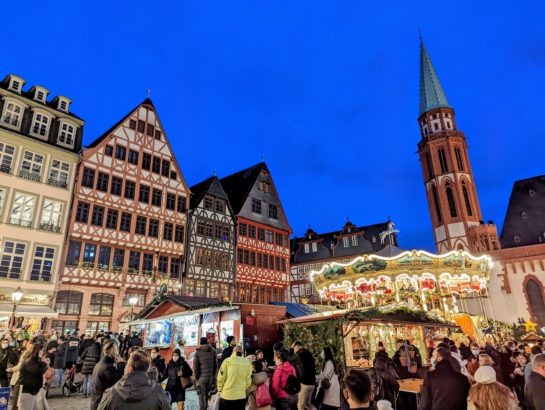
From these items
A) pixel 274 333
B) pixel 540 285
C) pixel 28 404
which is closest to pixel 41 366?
pixel 28 404

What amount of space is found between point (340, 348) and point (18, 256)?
59.4 feet

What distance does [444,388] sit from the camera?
4.23 metres

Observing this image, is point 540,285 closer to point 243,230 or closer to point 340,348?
point 243,230

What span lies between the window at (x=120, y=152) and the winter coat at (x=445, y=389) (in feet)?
80.3

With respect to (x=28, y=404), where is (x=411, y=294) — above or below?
above

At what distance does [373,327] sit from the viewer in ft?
48.3

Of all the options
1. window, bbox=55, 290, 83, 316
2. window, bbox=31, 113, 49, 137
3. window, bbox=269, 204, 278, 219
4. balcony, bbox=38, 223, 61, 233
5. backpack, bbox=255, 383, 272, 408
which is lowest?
backpack, bbox=255, 383, 272, 408

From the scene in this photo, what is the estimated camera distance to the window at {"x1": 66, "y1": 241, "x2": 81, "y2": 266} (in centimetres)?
2180

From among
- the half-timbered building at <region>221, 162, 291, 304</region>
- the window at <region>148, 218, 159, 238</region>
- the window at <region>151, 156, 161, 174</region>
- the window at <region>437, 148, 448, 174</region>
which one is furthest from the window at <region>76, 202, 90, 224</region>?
the window at <region>437, 148, 448, 174</region>

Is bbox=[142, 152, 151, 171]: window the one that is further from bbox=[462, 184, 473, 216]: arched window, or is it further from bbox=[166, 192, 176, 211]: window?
bbox=[462, 184, 473, 216]: arched window

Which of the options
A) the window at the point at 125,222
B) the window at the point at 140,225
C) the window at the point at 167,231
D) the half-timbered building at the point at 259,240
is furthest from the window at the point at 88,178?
the half-timbered building at the point at 259,240

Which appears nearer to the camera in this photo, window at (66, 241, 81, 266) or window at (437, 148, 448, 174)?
window at (66, 241, 81, 266)

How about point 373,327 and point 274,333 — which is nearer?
point 373,327

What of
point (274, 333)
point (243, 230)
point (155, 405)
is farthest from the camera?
point (243, 230)
